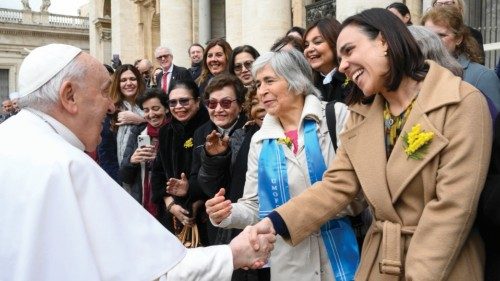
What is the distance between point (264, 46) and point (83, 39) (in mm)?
32223

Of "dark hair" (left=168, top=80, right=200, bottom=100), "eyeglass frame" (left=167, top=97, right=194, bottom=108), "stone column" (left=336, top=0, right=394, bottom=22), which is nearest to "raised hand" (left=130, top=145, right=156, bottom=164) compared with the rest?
"eyeglass frame" (left=167, top=97, right=194, bottom=108)

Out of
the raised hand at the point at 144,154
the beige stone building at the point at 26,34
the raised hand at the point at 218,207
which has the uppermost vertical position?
the beige stone building at the point at 26,34

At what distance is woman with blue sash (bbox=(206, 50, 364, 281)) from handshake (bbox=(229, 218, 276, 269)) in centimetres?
38

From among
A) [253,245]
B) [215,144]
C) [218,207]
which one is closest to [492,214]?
[253,245]

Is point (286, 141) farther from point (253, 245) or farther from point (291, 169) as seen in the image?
point (253, 245)

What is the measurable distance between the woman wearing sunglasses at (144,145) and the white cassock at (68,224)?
309 centimetres

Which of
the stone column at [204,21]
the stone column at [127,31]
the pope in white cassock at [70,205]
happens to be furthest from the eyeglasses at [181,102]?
the stone column at [127,31]

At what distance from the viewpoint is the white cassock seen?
2068mm

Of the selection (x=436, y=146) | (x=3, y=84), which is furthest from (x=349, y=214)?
(x=3, y=84)

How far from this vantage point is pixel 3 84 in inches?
1526

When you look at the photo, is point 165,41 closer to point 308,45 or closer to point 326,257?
point 308,45

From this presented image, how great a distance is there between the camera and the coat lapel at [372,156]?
249cm

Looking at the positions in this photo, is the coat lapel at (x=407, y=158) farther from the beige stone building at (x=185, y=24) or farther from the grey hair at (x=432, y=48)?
the beige stone building at (x=185, y=24)

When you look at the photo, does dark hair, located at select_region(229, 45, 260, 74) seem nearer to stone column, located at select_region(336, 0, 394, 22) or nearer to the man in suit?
stone column, located at select_region(336, 0, 394, 22)
